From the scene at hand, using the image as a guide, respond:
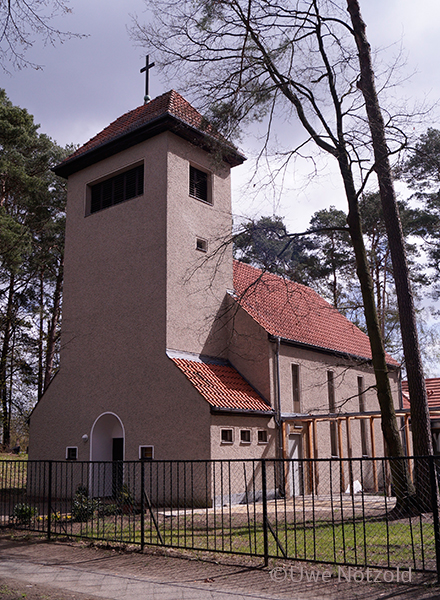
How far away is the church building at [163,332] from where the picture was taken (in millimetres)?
17578

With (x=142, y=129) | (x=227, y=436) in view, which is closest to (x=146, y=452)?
(x=227, y=436)

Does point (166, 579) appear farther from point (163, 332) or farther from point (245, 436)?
point (163, 332)

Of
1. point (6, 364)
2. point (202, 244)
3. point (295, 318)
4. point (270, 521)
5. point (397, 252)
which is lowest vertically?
point (270, 521)

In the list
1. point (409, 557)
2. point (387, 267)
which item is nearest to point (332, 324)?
point (387, 267)

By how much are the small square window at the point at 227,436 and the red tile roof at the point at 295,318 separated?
4208 mm

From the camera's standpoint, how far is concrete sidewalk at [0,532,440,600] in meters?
6.66

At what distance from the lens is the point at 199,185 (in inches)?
830

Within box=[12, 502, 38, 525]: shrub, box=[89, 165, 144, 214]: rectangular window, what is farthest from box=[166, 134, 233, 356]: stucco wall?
box=[12, 502, 38, 525]: shrub

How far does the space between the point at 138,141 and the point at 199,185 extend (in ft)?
9.00

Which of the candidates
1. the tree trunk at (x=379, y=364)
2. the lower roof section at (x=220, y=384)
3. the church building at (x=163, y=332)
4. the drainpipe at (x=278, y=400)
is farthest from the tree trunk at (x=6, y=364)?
the tree trunk at (x=379, y=364)

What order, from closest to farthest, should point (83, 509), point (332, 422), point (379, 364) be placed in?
point (83, 509)
point (379, 364)
point (332, 422)

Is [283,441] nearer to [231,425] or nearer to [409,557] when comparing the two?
[231,425]

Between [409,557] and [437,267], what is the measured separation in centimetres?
2684

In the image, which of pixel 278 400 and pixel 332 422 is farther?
pixel 332 422
